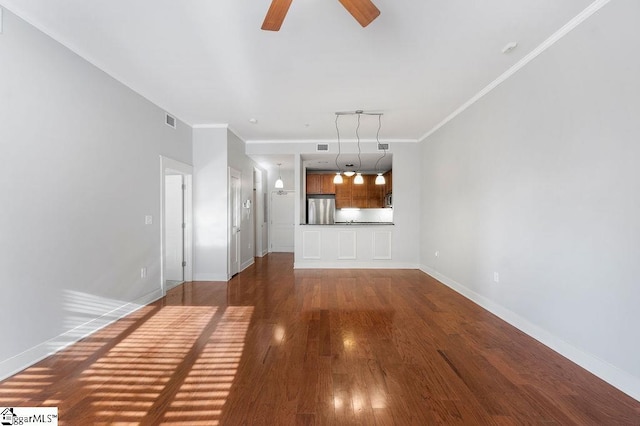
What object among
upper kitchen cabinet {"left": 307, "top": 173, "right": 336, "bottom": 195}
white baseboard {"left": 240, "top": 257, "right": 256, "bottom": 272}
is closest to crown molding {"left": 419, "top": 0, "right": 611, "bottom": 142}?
upper kitchen cabinet {"left": 307, "top": 173, "right": 336, "bottom": 195}

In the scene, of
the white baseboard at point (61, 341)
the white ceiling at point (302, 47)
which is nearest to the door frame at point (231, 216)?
the white ceiling at point (302, 47)

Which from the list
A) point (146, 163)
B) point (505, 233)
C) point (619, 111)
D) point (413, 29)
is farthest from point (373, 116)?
point (146, 163)

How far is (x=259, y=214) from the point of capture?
328 inches

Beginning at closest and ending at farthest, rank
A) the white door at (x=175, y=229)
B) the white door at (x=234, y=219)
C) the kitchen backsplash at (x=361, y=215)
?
the white door at (x=175, y=229) < the white door at (x=234, y=219) < the kitchen backsplash at (x=361, y=215)

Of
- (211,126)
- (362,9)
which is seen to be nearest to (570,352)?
(362,9)

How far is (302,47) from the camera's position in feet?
9.09

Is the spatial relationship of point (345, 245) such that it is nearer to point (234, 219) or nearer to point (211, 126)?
point (234, 219)

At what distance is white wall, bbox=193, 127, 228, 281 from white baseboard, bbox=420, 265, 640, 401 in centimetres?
430

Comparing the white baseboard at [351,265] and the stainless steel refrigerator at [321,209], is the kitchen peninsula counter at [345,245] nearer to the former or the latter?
the white baseboard at [351,265]

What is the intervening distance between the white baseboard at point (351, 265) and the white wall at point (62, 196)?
333 centimetres

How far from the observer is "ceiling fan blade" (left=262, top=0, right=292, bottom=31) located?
6.16ft

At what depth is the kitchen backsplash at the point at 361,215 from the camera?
9.05 metres

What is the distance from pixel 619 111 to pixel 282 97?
11.2ft

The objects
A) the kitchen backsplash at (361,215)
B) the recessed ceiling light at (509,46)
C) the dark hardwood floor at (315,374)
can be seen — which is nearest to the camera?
the dark hardwood floor at (315,374)
